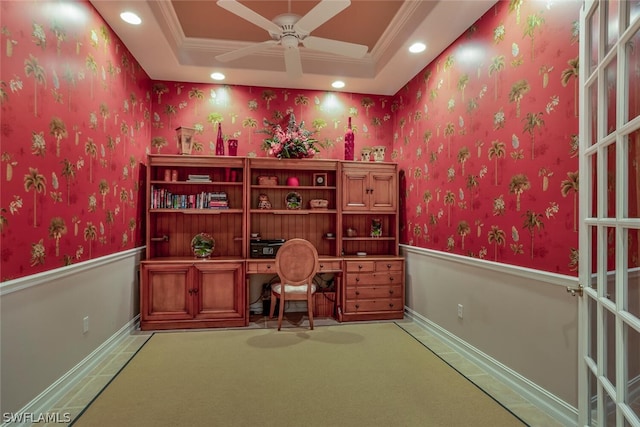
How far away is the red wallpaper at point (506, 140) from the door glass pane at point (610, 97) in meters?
0.50

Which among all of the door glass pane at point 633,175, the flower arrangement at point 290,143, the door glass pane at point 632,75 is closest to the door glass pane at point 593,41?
the door glass pane at point 632,75

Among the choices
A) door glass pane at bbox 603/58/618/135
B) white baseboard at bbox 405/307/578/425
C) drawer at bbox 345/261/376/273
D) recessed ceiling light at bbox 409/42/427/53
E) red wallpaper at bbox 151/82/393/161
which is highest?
recessed ceiling light at bbox 409/42/427/53

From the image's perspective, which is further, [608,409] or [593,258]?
[593,258]

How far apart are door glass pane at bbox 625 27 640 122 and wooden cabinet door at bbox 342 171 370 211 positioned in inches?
116

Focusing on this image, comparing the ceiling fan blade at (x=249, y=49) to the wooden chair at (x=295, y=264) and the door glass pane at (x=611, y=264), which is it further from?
the door glass pane at (x=611, y=264)

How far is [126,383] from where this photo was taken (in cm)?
239

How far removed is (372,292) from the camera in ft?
12.9

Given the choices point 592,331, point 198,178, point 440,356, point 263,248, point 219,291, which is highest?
point 198,178

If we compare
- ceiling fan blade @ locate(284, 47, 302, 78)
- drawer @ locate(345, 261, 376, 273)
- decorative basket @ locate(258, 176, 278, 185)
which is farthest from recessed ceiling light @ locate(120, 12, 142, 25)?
drawer @ locate(345, 261, 376, 273)

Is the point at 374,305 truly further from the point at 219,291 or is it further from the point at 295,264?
the point at 219,291

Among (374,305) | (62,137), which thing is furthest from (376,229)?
(62,137)

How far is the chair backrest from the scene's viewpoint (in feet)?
11.3

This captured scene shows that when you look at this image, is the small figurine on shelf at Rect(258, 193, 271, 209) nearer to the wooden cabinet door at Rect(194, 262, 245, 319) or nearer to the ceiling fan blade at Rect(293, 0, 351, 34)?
the wooden cabinet door at Rect(194, 262, 245, 319)

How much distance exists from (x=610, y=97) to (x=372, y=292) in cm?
294
